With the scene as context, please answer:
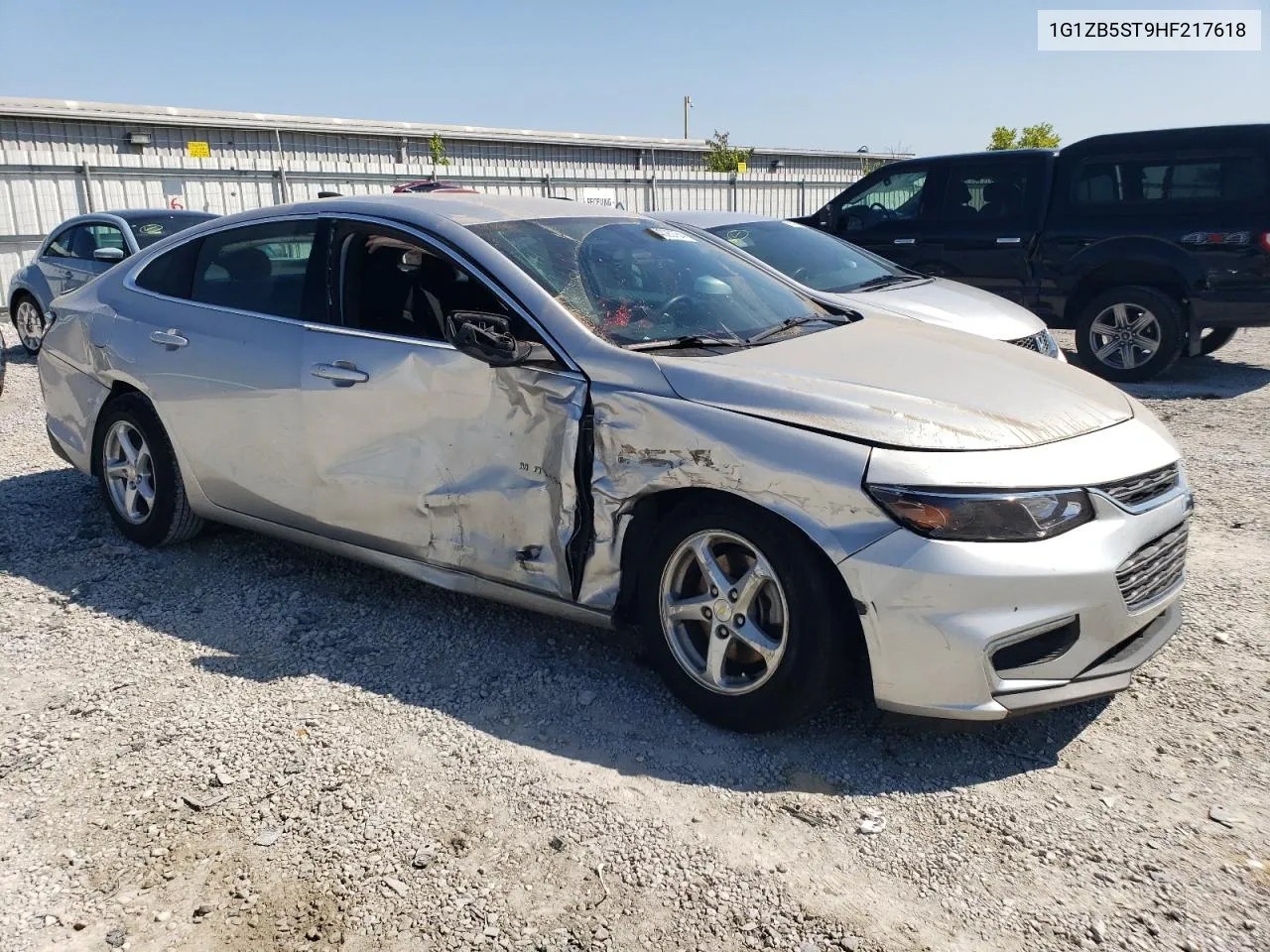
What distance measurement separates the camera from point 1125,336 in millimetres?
9398

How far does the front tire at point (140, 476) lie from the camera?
491cm

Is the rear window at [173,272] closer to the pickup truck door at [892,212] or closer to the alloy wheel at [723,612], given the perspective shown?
the alloy wheel at [723,612]

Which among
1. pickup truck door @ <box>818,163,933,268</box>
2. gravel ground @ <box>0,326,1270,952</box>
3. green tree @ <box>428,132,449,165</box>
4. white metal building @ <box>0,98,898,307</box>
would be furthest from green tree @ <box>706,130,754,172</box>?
gravel ground @ <box>0,326,1270,952</box>

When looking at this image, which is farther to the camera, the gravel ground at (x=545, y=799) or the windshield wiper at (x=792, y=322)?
the windshield wiper at (x=792, y=322)

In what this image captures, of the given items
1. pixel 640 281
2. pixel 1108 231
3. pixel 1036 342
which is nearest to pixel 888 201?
pixel 1108 231

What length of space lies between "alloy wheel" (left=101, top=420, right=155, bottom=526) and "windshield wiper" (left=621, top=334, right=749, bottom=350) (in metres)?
2.68

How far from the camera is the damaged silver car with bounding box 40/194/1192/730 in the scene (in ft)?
9.79

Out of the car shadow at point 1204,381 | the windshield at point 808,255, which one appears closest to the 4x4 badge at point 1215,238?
the car shadow at point 1204,381

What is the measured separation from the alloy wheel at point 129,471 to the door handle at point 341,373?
4.41ft

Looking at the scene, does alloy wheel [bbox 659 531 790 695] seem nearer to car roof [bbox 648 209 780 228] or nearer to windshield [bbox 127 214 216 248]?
car roof [bbox 648 209 780 228]

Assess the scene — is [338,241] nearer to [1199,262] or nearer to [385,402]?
[385,402]

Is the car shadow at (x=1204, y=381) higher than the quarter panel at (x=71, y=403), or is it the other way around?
the quarter panel at (x=71, y=403)

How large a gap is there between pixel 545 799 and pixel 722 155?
35.8 meters

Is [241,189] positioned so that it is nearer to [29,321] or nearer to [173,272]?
[29,321]
